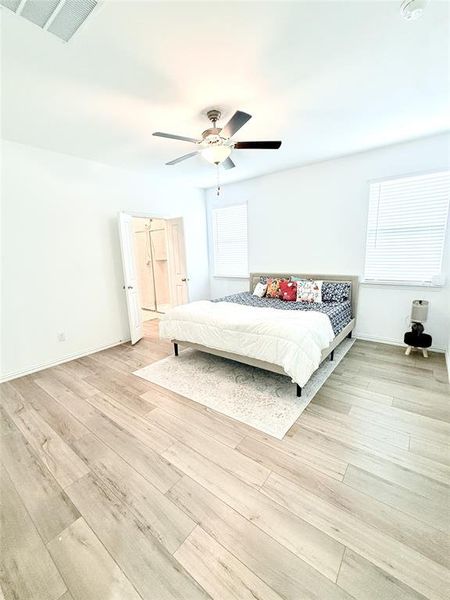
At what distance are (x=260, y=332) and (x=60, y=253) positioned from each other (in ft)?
9.85

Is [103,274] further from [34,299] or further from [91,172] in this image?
[91,172]

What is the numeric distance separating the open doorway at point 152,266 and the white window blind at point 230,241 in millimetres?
1523

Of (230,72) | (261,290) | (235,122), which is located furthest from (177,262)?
(230,72)

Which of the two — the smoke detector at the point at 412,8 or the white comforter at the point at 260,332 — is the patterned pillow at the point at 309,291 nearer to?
the white comforter at the point at 260,332

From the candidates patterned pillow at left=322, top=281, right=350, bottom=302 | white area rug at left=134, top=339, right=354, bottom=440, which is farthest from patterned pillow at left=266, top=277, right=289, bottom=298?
white area rug at left=134, top=339, right=354, bottom=440

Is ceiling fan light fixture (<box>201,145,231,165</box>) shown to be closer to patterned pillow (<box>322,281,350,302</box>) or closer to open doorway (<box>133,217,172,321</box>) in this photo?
patterned pillow (<box>322,281,350,302</box>)

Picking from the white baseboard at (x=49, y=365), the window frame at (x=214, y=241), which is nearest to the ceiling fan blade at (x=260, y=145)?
the window frame at (x=214, y=241)

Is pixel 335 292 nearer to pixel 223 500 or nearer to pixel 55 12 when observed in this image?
pixel 223 500

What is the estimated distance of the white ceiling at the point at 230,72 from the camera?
5.04 ft

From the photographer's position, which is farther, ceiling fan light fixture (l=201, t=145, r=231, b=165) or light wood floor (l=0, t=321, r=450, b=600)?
ceiling fan light fixture (l=201, t=145, r=231, b=165)

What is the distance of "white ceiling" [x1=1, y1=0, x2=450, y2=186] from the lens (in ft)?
5.04

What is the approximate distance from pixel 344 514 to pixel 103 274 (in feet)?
13.3

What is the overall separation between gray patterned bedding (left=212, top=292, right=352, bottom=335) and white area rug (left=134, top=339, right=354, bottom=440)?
0.48 metres

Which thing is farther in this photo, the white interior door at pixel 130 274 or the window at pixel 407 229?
the white interior door at pixel 130 274
